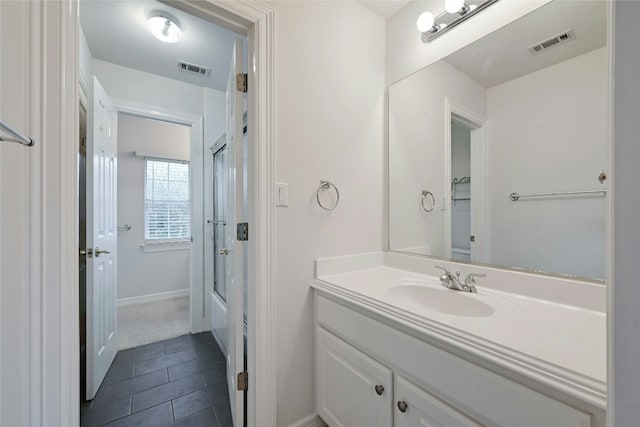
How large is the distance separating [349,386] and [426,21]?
189cm

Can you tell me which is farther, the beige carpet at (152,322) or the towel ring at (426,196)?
the beige carpet at (152,322)

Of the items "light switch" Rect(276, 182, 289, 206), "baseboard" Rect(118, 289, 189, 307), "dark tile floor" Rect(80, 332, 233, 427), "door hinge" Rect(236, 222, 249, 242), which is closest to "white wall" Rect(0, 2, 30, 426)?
"door hinge" Rect(236, 222, 249, 242)

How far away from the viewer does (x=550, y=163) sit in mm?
1123

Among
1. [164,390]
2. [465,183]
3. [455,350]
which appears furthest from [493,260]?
[164,390]

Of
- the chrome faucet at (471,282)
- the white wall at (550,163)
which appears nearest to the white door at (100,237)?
the chrome faucet at (471,282)

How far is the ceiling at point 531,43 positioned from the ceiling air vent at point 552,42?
12mm

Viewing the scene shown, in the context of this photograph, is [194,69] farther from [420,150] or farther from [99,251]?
[420,150]

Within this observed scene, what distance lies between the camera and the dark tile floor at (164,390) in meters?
1.55

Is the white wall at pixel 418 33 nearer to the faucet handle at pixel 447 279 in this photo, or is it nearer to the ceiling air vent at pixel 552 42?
the ceiling air vent at pixel 552 42

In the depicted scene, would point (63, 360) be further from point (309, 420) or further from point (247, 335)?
point (309, 420)

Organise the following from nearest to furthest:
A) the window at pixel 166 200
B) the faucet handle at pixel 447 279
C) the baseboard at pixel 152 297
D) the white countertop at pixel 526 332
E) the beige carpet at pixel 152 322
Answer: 1. the white countertop at pixel 526 332
2. the faucet handle at pixel 447 279
3. the beige carpet at pixel 152 322
4. the baseboard at pixel 152 297
5. the window at pixel 166 200

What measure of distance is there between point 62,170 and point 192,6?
0.82 meters

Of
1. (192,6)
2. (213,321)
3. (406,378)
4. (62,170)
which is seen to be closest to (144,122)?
(213,321)

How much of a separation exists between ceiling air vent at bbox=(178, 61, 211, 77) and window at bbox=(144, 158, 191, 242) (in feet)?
6.23
